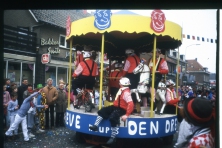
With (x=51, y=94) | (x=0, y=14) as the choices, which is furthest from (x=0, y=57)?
(x=51, y=94)

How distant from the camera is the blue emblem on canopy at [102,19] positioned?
467 cm

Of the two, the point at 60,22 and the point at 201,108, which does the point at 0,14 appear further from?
the point at 60,22

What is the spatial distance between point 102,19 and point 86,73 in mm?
1450

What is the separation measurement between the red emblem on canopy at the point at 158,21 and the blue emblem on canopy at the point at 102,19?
919 millimetres

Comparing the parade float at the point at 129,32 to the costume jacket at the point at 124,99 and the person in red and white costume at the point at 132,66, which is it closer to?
the costume jacket at the point at 124,99

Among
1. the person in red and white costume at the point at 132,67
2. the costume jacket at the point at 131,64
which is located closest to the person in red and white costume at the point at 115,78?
the person in red and white costume at the point at 132,67

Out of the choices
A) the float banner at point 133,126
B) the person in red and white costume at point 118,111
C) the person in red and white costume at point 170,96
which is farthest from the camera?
the person in red and white costume at point 170,96

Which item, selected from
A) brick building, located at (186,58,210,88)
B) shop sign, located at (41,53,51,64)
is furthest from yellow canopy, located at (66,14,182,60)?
shop sign, located at (41,53,51,64)

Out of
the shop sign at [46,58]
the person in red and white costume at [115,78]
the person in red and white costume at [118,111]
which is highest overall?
the shop sign at [46,58]

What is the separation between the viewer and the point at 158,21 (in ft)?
15.9

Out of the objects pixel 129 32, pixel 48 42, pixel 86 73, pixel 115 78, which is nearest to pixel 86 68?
pixel 86 73

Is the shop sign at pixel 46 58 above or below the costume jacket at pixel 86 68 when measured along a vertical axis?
above

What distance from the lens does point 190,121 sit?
2094mm

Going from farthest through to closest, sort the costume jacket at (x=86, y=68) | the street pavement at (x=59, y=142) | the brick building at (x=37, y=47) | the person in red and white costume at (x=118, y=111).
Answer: the brick building at (x=37, y=47) → the costume jacket at (x=86, y=68) → the street pavement at (x=59, y=142) → the person in red and white costume at (x=118, y=111)
